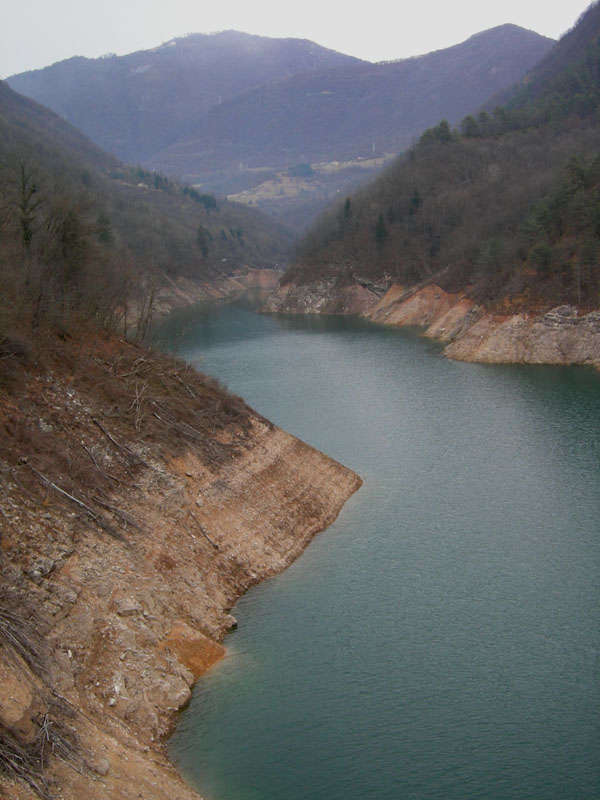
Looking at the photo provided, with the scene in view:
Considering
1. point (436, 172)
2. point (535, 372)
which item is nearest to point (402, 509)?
point (535, 372)

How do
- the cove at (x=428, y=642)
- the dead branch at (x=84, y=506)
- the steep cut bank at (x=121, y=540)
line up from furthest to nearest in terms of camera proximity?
the dead branch at (x=84, y=506), the cove at (x=428, y=642), the steep cut bank at (x=121, y=540)

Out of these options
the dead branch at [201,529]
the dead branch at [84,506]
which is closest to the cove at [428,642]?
the dead branch at [201,529]

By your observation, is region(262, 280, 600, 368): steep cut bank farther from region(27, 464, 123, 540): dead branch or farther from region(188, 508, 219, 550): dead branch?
region(27, 464, 123, 540): dead branch

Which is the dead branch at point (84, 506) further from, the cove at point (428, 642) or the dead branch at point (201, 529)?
the cove at point (428, 642)

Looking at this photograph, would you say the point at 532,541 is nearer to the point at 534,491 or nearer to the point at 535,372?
the point at 534,491

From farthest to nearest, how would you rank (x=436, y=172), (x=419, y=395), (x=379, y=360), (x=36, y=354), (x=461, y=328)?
(x=436, y=172)
(x=461, y=328)
(x=379, y=360)
(x=419, y=395)
(x=36, y=354)
